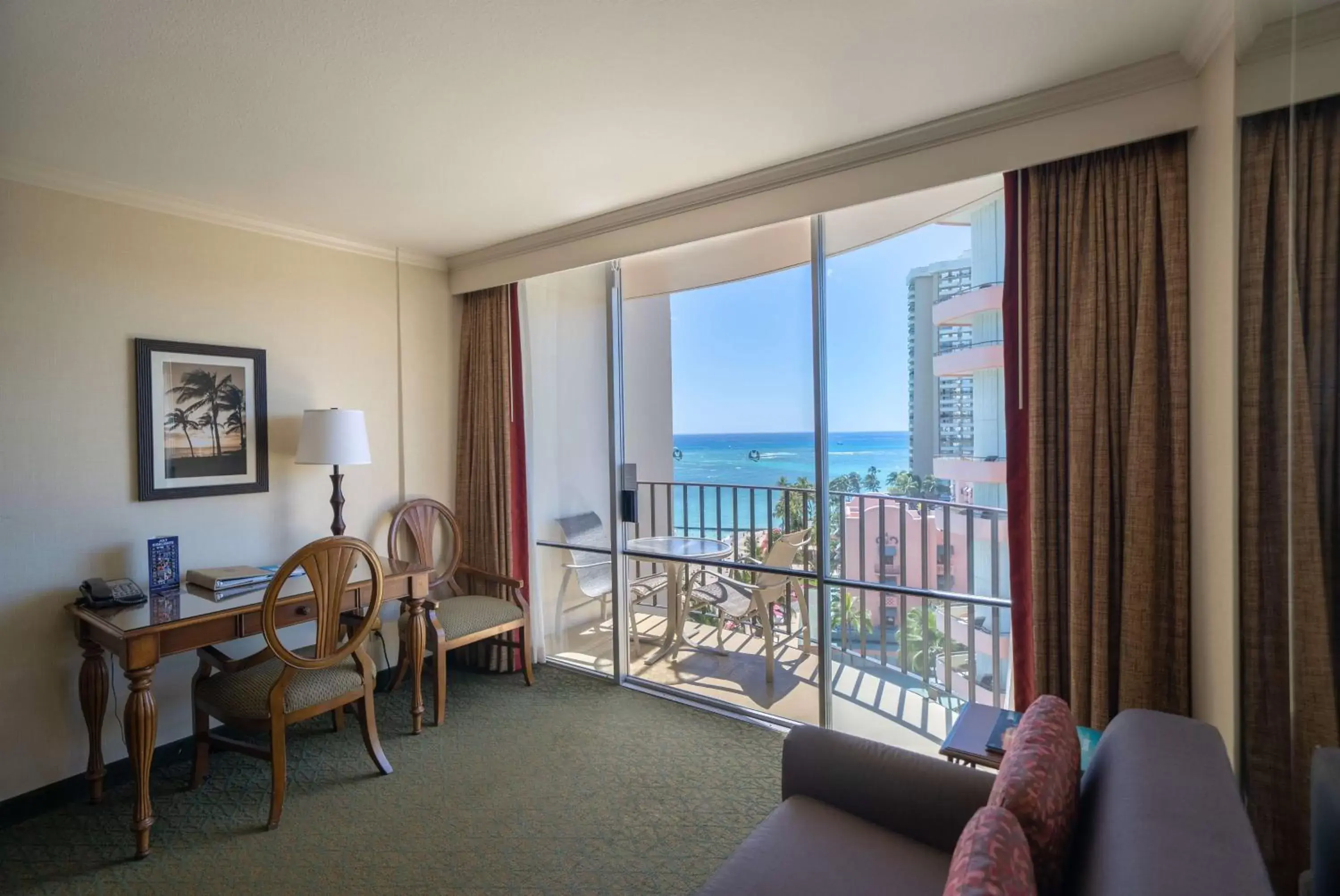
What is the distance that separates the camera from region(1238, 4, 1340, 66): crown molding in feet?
4.13

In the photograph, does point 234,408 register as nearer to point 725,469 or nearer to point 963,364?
point 725,469

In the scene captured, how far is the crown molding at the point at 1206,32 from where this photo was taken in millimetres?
1609

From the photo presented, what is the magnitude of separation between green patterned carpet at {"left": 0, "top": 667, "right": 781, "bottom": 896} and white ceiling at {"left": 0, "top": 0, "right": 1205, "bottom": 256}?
256 cm

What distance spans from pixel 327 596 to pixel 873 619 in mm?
2382

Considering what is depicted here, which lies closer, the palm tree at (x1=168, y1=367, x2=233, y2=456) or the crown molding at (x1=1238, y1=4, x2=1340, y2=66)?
the crown molding at (x1=1238, y1=4, x2=1340, y2=66)

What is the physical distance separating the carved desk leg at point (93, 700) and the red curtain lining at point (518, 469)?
1.88m

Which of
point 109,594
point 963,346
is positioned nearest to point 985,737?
point 963,346

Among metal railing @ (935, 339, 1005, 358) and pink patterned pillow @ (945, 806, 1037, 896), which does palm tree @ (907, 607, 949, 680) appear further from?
pink patterned pillow @ (945, 806, 1037, 896)

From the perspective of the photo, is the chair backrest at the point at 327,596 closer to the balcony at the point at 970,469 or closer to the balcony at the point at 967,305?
the balcony at the point at 970,469

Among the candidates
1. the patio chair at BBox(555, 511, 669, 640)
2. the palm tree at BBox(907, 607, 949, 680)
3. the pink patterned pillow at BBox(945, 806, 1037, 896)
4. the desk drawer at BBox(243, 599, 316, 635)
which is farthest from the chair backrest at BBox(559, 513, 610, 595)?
the pink patterned pillow at BBox(945, 806, 1037, 896)

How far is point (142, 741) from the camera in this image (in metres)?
2.21

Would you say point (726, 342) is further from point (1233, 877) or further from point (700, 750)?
point (1233, 877)

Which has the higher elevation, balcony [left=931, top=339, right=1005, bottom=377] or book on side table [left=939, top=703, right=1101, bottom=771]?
balcony [left=931, top=339, right=1005, bottom=377]

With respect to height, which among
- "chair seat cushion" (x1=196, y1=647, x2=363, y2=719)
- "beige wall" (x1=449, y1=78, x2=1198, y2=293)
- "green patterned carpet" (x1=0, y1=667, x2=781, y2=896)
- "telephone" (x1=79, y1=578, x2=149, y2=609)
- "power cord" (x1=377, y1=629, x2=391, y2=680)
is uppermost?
"beige wall" (x1=449, y1=78, x2=1198, y2=293)
